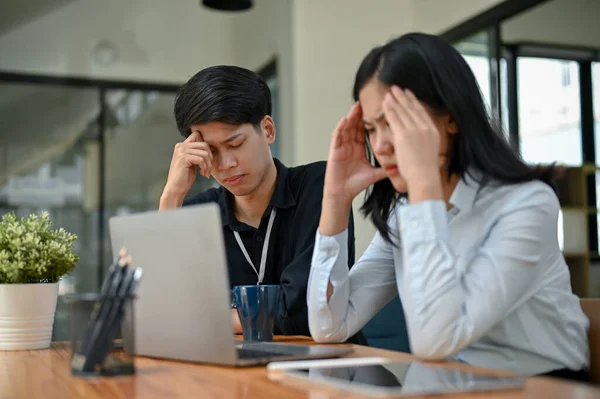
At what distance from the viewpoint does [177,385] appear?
1034 millimetres

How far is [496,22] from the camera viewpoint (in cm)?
465

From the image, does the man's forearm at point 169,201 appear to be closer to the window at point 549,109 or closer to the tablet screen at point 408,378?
the tablet screen at point 408,378

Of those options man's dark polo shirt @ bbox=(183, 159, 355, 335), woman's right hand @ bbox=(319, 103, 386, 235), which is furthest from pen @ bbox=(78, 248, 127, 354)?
man's dark polo shirt @ bbox=(183, 159, 355, 335)

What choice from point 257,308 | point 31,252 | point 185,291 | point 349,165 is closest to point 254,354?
point 185,291

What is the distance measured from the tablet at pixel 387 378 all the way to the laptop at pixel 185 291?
0.12 metres

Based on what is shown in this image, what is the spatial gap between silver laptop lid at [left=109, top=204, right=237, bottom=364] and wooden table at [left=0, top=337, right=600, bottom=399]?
0.11 ft

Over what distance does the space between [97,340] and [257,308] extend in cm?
45

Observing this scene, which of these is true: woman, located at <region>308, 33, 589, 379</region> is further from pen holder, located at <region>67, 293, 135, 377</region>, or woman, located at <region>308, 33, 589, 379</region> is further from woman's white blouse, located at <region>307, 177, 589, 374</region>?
pen holder, located at <region>67, 293, 135, 377</region>

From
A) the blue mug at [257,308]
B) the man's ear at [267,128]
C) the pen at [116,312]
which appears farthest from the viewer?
the man's ear at [267,128]

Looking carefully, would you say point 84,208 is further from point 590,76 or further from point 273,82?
point 590,76

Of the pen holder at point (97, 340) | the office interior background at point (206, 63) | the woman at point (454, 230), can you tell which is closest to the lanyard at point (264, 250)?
the woman at point (454, 230)

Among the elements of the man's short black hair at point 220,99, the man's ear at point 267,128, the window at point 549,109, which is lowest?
the man's ear at point 267,128

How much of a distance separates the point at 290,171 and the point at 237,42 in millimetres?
4526

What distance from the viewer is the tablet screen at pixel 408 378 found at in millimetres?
867
